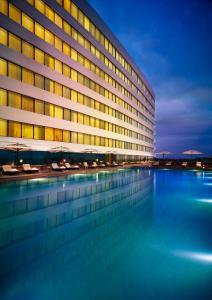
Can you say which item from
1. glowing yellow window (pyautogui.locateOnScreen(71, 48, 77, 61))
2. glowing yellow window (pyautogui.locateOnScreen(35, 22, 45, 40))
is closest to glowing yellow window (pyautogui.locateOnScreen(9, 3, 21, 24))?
glowing yellow window (pyautogui.locateOnScreen(35, 22, 45, 40))

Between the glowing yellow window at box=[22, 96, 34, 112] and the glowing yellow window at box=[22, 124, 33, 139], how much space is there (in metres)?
1.87

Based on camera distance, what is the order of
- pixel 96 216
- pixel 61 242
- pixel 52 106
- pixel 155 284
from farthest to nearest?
pixel 52 106 → pixel 96 216 → pixel 61 242 → pixel 155 284

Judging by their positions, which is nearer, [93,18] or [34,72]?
[34,72]

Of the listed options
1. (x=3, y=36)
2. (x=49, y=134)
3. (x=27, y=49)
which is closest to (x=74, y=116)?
(x=49, y=134)

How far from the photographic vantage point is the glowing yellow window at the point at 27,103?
88.5 ft

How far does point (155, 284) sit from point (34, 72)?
27553 mm

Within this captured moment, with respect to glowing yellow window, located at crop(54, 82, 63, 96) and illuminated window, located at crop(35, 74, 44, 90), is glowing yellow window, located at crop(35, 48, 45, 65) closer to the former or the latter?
illuminated window, located at crop(35, 74, 44, 90)

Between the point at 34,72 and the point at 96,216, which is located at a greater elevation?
the point at 34,72

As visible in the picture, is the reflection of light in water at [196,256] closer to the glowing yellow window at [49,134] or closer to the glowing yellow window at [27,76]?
the glowing yellow window at [27,76]

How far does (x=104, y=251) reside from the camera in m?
5.83

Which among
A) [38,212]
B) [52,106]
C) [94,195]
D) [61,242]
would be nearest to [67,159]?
[52,106]

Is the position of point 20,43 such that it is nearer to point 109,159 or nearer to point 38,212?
point 38,212

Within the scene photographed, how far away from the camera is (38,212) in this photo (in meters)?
9.63

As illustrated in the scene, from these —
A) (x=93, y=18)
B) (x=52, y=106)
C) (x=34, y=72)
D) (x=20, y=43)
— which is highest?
(x=93, y=18)
